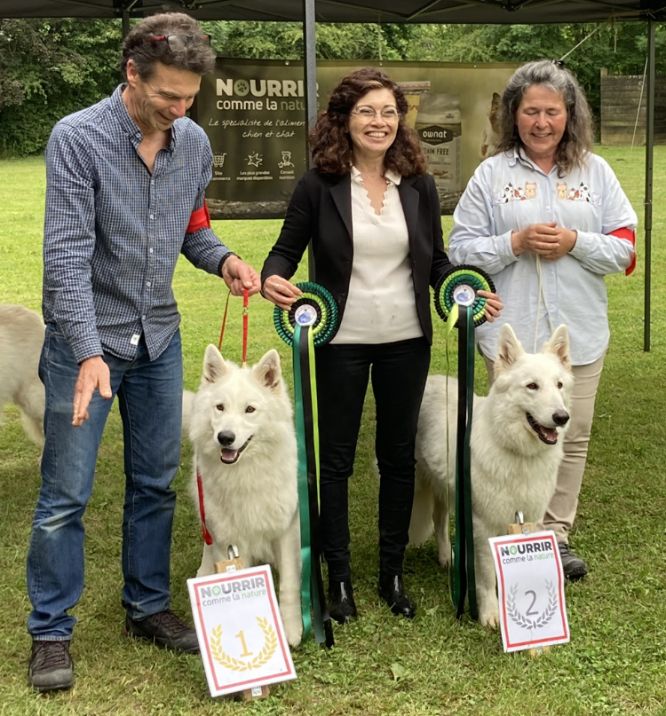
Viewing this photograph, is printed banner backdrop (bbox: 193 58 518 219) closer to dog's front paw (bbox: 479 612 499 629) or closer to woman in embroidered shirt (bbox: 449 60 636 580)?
woman in embroidered shirt (bbox: 449 60 636 580)

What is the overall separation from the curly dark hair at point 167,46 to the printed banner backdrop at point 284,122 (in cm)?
377

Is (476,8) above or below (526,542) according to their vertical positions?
above

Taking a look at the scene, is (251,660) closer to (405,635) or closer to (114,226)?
(405,635)

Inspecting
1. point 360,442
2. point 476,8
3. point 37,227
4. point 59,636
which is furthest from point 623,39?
point 59,636

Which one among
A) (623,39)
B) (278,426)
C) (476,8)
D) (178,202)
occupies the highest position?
(623,39)

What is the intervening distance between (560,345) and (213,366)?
130 centimetres

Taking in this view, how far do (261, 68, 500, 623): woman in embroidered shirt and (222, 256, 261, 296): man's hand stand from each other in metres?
0.14

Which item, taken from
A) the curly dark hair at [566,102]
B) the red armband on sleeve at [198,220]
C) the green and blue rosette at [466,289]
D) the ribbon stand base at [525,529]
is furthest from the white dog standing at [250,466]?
the curly dark hair at [566,102]

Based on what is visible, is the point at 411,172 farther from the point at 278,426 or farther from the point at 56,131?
the point at 56,131

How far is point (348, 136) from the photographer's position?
3.20 metres

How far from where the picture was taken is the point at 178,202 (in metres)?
2.87

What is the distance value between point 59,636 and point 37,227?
44.3ft

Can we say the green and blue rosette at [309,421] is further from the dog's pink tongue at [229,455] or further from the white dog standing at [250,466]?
the dog's pink tongue at [229,455]

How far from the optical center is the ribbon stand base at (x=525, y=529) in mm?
3135
